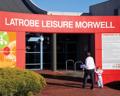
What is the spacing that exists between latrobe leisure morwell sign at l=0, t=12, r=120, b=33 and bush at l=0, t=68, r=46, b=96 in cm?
780

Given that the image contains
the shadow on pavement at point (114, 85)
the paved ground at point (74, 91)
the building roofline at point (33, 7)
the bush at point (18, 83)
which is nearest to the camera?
the bush at point (18, 83)

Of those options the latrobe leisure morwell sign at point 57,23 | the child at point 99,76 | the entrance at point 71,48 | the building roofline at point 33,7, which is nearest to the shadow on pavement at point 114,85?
the child at point 99,76

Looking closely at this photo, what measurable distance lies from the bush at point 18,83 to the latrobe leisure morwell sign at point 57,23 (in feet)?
25.6

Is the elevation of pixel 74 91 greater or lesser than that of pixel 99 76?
lesser

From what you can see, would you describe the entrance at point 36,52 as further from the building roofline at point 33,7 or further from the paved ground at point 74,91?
the paved ground at point 74,91

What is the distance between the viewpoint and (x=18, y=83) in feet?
48.6

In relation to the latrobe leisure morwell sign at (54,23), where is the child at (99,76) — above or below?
below

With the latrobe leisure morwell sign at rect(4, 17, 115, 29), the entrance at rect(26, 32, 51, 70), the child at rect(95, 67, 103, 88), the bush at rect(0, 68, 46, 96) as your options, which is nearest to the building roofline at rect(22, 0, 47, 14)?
the entrance at rect(26, 32, 51, 70)

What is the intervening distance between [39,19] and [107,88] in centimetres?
482

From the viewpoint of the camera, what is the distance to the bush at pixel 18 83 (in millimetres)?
14617

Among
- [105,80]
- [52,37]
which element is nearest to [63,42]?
[52,37]

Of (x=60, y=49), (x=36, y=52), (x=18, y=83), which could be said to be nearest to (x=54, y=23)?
(x=18, y=83)

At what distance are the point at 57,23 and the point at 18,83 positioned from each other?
9765 millimetres

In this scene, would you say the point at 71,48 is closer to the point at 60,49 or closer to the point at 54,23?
the point at 60,49
